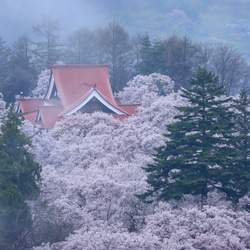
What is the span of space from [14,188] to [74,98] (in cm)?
1642

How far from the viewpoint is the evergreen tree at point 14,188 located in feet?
32.6

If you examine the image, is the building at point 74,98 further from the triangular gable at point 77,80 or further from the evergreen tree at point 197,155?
the evergreen tree at point 197,155

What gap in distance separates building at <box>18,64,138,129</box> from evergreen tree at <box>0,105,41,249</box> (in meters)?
12.2

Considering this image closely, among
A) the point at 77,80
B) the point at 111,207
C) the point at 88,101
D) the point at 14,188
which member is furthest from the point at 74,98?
the point at 14,188

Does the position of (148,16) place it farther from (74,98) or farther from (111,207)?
(111,207)

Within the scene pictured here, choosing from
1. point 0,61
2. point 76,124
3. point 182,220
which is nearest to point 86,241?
point 182,220

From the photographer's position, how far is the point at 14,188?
10.2 metres

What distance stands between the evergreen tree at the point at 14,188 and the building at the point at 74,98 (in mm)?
12188

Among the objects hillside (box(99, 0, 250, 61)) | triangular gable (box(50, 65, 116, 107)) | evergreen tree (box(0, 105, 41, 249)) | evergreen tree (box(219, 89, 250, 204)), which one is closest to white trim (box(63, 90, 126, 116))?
triangular gable (box(50, 65, 116, 107))

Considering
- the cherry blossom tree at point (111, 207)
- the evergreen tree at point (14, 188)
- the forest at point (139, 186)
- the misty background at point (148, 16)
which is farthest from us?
the misty background at point (148, 16)

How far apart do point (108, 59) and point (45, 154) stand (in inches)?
1340

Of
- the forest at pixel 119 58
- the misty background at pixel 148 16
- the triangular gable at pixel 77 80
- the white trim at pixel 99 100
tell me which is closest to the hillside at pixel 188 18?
the misty background at pixel 148 16

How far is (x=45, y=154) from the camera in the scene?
16.7m

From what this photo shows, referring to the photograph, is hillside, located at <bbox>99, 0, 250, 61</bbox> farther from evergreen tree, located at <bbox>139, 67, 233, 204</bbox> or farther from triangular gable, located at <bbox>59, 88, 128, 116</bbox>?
evergreen tree, located at <bbox>139, 67, 233, 204</bbox>
